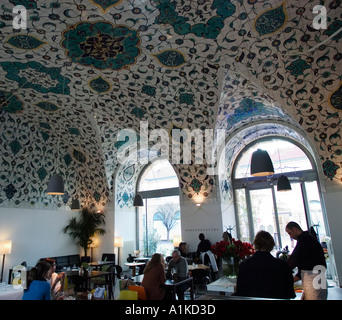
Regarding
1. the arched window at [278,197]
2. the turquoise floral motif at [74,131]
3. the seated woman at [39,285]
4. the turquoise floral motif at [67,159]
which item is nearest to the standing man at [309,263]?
the seated woman at [39,285]

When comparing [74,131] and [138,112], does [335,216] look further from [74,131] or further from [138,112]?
[74,131]

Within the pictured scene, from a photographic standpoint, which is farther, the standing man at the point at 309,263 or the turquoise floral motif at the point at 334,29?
the turquoise floral motif at the point at 334,29

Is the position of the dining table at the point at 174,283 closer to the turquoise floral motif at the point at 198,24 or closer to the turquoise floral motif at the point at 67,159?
the turquoise floral motif at the point at 198,24

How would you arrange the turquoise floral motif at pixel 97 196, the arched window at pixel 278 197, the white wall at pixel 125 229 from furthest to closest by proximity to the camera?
the turquoise floral motif at pixel 97 196 < the white wall at pixel 125 229 < the arched window at pixel 278 197

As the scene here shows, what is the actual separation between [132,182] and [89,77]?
568 centimetres

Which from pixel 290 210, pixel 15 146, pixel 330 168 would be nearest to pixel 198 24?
pixel 330 168

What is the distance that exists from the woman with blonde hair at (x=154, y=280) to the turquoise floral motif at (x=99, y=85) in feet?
14.4

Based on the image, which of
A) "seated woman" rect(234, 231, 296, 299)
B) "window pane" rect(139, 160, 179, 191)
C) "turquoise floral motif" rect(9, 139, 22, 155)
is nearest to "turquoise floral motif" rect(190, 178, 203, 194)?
"window pane" rect(139, 160, 179, 191)

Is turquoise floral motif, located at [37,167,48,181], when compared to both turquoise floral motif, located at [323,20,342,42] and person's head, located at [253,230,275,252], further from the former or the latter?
turquoise floral motif, located at [323,20,342,42]

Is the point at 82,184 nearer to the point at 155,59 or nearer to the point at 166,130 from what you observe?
the point at 166,130

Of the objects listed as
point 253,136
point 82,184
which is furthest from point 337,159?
point 82,184

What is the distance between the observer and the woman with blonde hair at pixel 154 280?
392 cm

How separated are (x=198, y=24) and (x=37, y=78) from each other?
422 centimetres

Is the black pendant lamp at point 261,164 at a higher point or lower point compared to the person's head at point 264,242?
higher
